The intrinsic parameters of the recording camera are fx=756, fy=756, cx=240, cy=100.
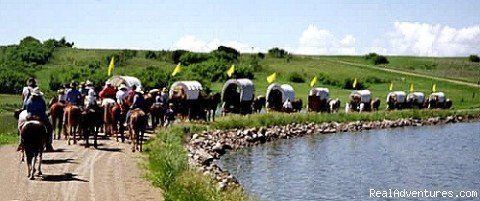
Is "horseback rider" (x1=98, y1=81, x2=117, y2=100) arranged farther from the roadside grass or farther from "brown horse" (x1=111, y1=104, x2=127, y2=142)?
"brown horse" (x1=111, y1=104, x2=127, y2=142)

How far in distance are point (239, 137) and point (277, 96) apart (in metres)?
15.4

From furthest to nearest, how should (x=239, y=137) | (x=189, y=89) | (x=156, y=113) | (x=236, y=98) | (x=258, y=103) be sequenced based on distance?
(x=258, y=103) → (x=236, y=98) → (x=189, y=89) → (x=239, y=137) → (x=156, y=113)

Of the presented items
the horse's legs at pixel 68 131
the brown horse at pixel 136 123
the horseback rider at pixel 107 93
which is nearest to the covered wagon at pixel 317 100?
the horseback rider at pixel 107 93

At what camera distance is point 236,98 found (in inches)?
1890

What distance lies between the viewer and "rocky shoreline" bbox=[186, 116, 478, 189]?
24.7m

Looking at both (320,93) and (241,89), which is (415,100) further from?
(241,89)

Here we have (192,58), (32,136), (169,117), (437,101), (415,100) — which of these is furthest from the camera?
(192,58)

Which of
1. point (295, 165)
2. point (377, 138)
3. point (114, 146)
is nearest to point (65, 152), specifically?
point (114, 146)

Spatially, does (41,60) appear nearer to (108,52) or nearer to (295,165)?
(108,52)

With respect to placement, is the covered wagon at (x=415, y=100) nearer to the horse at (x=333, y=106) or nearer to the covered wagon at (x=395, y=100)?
the covered wagon at (x=395, y=100)

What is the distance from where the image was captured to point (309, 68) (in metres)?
106

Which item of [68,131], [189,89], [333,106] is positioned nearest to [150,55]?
[333,106]

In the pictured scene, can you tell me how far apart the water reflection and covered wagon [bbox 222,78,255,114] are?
5.70 metres

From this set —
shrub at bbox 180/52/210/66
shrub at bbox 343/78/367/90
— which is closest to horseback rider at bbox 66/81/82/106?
shrub at bbox 343/78/367/90
